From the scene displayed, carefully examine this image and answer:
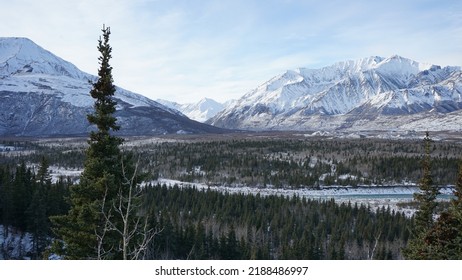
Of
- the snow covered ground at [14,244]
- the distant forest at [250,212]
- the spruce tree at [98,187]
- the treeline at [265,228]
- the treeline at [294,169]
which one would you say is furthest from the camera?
→ the treeline at [294,169]

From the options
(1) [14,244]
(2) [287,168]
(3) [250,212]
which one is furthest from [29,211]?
(2) [287,168]

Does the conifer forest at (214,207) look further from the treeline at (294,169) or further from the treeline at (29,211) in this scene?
the treeline at (294,169)

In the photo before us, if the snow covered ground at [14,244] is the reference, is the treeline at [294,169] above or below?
above

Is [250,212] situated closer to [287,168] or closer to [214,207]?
[214,207]

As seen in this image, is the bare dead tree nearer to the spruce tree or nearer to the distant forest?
the spruce tree

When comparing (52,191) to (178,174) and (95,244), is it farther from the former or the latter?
(178,174)

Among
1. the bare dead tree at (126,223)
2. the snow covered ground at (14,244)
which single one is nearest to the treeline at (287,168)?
the snow covered ground at (14,244)

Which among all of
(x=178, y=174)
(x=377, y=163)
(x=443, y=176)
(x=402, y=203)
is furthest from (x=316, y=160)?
(x=402, y=203)
